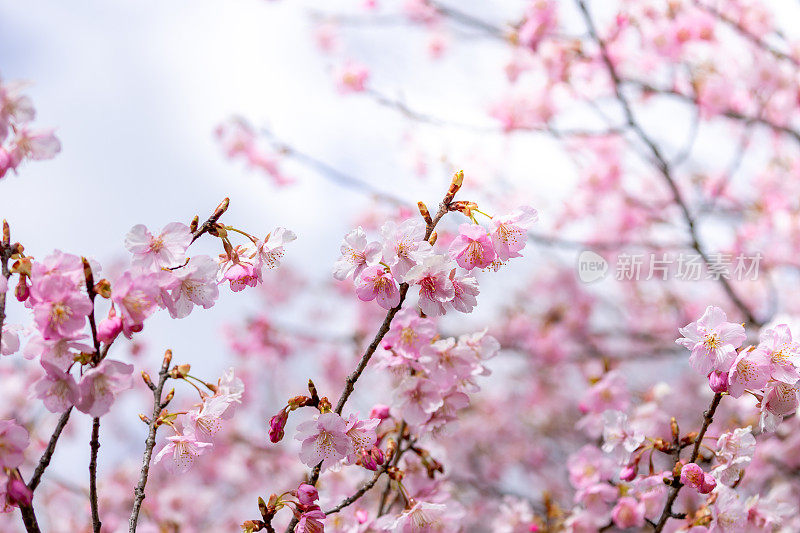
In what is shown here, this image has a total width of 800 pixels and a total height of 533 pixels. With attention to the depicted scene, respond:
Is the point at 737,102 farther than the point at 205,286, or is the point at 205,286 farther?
the point at 737,102

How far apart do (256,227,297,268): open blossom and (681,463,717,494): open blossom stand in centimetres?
125

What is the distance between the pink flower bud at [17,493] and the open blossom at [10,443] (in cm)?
4

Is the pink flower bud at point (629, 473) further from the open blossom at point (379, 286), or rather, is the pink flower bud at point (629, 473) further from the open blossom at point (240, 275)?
the open blossom at point (240, 275)

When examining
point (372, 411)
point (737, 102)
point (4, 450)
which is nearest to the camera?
point (4, 450)

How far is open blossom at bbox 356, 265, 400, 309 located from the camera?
161cm

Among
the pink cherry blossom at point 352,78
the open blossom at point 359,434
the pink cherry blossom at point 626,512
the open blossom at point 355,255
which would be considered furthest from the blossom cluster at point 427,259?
the pink cherry blossom at point 352,78

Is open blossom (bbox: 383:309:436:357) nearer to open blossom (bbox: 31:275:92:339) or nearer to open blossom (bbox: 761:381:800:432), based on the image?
open blossom (bbox: 31:275:92:339)

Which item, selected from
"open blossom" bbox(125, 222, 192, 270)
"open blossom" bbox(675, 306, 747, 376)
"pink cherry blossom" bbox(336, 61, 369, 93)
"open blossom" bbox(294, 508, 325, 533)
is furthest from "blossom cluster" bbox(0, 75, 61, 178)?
"pink cherry blossom" bbox(336, 61, 369, 93)

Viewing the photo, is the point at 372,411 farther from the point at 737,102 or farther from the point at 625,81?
the point at 737,102

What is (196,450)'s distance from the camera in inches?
64.4

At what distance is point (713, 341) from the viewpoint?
5.34ft

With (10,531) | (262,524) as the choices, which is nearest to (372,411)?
(262,524)

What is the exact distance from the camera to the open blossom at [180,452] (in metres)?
1.66

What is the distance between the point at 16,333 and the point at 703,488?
5.97ft
